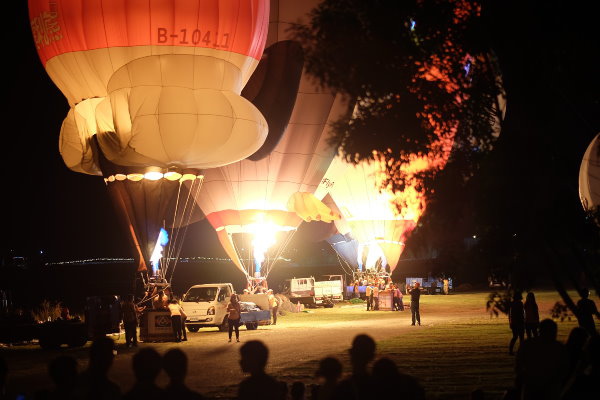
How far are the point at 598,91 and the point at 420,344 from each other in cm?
1165

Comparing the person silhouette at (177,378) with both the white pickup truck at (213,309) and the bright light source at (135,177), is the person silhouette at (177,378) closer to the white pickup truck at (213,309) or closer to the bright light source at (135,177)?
the bright light source at (135,177)

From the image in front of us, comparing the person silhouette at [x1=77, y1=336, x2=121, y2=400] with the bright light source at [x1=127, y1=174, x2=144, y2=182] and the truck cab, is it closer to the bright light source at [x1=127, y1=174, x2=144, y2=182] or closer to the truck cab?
the bright light source at [x1=127, y1=174, x2=144, y2=182]

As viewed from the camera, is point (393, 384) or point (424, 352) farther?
point (424, 352)

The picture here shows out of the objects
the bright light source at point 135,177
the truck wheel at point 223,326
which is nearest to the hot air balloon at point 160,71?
the bright light source at point 135,177

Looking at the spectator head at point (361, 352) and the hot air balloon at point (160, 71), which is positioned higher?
the hot air balloon at point (160, 71)

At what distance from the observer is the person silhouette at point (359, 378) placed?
594cm

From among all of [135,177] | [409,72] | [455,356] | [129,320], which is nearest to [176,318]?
[129,320]

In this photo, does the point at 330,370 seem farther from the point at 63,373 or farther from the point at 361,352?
the point at 63,373

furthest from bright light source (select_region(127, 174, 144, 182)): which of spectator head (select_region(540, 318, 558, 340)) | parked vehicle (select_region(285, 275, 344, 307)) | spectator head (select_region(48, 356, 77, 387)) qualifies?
parked vehicle (select_region(285, 275, 344, 307))

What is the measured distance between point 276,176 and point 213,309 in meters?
6.54

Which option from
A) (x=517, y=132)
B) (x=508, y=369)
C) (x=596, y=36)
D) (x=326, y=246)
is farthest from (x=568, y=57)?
(x=326, y=246)

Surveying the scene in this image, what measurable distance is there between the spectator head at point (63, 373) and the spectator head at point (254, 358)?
125 centimetres

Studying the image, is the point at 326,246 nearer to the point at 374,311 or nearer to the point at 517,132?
the point at 374,311

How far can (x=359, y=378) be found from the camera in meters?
6.17
